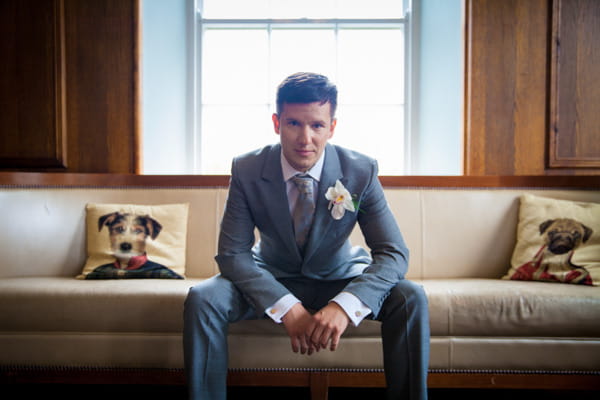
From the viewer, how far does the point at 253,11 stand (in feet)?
9.65

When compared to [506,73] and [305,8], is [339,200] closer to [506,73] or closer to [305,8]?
[506,73]

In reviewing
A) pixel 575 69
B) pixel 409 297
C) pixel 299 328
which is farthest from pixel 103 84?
pixel 575 69

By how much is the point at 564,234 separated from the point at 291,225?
4.31 ft

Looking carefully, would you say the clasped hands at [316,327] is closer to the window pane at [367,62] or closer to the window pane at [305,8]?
the window pane at [367,62]

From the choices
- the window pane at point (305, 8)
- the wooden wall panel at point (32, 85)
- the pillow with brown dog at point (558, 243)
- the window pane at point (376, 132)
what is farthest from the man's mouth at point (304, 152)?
the window pane at point (305, 8)

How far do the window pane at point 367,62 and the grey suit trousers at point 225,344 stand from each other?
1.95 metres

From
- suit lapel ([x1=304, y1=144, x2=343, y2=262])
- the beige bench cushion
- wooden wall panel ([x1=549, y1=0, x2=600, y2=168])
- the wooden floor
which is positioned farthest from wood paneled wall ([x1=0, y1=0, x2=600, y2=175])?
suit lapel ([x1=304, y1=144, x2=343, y2=262])

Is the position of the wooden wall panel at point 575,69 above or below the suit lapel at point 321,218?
above

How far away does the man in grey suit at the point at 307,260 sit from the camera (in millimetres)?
1245

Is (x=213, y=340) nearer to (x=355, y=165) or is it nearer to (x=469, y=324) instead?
(x=355, y=165)

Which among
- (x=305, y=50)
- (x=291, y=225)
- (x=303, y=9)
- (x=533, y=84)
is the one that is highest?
(x=303, y=9)

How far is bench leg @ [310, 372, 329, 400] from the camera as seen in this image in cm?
156

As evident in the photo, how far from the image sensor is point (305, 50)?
296 centimetres

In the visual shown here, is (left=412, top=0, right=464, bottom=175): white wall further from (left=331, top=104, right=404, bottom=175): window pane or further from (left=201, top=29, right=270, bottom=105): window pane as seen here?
(left=201, top=29, right=270, bottom=105): window pane
